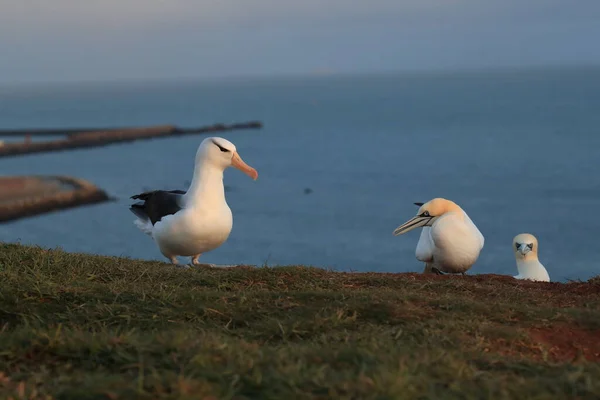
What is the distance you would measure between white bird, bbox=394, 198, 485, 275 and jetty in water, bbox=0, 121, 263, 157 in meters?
93.0

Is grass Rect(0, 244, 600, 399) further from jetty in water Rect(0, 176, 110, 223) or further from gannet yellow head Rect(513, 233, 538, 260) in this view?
jetty in water Rect(0, 176, 110, 223)

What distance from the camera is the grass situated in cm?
409

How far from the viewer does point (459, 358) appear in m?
4.76

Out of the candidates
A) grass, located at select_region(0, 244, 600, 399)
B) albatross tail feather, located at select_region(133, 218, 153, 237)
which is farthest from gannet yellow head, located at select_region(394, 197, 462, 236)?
albatross tail feather, located at select_region(133, 218, 153, 237)

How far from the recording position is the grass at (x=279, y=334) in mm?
4094

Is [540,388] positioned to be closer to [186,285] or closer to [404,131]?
[186,285]

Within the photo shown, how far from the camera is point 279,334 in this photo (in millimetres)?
5770

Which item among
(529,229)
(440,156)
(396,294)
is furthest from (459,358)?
(440,156)

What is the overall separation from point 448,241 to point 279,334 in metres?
5.93

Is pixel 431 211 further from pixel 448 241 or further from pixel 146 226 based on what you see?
pixel 146 226

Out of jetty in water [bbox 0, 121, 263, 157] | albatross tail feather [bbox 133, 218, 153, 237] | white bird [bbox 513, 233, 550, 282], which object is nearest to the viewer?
albatross tail feather [bbox 133, 218, 153, 237]

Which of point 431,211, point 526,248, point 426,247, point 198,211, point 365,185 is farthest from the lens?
point 365,185

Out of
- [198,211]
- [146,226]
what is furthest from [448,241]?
[146,226]

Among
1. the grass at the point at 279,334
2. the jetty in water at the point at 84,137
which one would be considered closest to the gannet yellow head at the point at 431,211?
the grass at the point at 279,334
